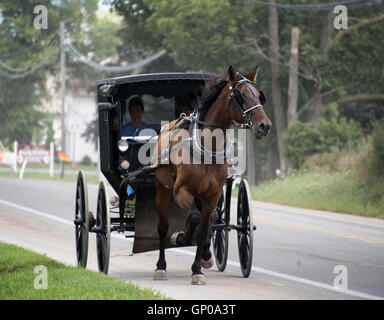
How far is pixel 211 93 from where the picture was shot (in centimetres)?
1012

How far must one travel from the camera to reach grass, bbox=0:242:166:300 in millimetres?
8406

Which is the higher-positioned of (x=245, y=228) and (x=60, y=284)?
(x=245, y=228)

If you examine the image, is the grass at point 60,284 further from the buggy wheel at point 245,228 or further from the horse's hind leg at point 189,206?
the buggy wheel at point 245,228

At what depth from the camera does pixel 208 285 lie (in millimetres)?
10141

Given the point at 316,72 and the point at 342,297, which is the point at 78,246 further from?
the point at 316,72

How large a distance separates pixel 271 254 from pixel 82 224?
10.8 ft

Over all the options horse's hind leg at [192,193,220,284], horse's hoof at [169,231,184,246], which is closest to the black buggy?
horse's hoof at [169,231,184,246]

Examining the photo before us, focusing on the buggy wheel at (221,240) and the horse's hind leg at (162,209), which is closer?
the horse's hind leg at (162,209)

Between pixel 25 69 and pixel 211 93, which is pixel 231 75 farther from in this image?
pixel 25 69

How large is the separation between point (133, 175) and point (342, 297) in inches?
125

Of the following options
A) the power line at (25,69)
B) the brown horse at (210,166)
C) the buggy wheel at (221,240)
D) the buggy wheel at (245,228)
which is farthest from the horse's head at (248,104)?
the power line at (25,69)

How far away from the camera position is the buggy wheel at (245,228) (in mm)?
10906

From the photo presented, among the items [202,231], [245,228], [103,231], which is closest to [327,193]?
[245,228]

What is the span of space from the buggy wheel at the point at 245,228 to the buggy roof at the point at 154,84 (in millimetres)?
1550
